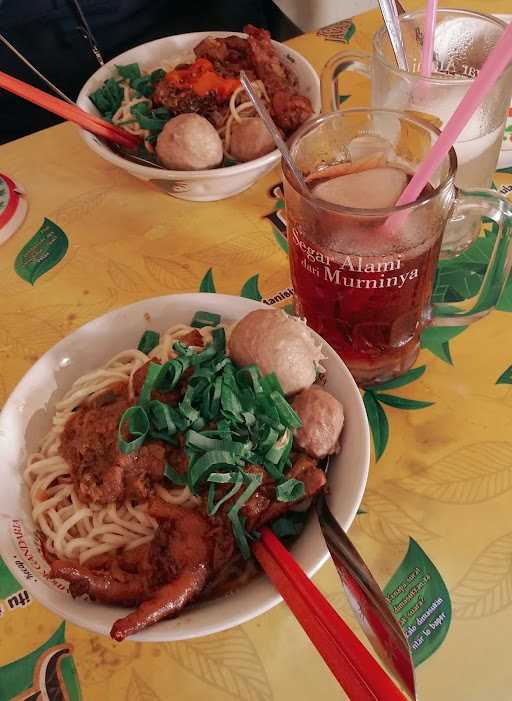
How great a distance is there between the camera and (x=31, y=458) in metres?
0.78

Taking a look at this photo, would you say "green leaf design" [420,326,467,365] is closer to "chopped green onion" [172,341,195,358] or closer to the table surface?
the table surface

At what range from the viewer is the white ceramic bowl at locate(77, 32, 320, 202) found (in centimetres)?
105

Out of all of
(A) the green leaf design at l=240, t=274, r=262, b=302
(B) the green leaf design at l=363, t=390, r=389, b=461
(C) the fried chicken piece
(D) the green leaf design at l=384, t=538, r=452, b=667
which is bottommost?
(D) the green leaf design at l=384, t=538, r=452, b=667

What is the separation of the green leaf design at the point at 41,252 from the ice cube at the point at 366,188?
551mm

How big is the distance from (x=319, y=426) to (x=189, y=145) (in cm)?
60

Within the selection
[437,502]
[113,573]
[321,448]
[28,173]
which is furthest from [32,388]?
[28,173]

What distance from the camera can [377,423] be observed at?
33.5 inches

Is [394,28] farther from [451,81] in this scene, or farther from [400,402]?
[400,402]

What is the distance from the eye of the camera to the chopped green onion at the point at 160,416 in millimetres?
712

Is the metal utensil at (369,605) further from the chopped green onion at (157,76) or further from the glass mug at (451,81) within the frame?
the chopped green onion at (157,76)

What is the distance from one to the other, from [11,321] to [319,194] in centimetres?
56

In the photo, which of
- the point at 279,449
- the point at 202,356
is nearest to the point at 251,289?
the point at 202,356

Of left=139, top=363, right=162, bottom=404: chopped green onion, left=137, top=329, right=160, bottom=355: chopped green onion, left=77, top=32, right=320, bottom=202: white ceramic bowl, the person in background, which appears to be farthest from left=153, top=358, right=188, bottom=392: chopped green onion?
the person in background

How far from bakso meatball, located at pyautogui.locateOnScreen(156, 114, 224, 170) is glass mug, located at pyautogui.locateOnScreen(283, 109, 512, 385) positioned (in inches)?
12.4
